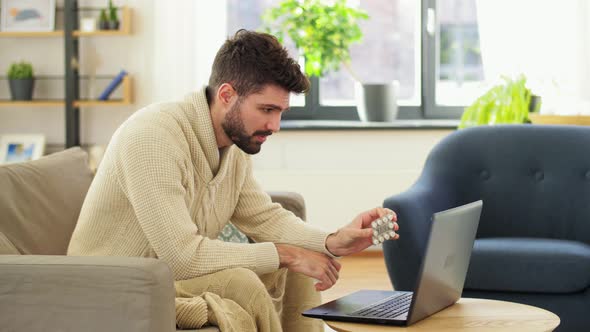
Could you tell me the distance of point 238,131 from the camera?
2.56 m

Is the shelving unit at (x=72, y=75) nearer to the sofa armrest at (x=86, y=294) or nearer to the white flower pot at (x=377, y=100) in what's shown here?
the white flower pot at (x=377, y=100)

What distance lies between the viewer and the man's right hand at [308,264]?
249cm

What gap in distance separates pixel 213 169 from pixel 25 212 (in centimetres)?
50

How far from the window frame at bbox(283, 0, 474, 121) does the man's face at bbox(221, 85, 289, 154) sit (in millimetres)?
3299

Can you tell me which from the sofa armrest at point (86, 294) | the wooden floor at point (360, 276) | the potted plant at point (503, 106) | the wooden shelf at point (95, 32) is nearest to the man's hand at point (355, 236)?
the sofa armrest at point (86, 294)

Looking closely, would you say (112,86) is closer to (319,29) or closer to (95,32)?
(95,32)

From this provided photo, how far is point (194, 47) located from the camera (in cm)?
548

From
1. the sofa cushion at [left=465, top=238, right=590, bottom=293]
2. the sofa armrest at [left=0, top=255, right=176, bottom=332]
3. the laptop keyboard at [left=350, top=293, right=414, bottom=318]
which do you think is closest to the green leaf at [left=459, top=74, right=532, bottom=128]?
the sofa cushion at [left=465, top=238, right=590, bottom=293]

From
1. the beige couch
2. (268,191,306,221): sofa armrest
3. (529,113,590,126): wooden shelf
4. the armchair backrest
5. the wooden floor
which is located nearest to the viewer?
the beige couch

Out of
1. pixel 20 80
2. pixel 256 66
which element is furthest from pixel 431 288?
pixel 20 80

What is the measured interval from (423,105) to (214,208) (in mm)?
3382

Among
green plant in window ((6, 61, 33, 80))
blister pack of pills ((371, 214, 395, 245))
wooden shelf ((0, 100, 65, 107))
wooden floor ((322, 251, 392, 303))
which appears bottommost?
wooden floor ((322, 251, 392, 303))

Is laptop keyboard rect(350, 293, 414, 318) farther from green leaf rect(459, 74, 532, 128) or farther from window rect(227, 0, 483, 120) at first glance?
window rect(227, 0, 483, 120)

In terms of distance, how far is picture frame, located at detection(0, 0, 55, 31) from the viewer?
5457mm
